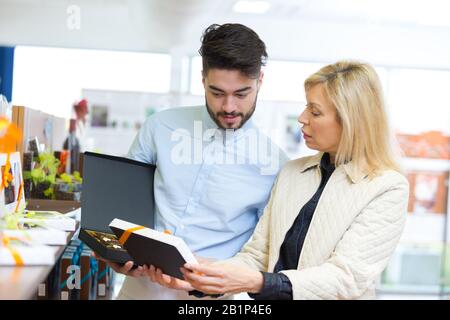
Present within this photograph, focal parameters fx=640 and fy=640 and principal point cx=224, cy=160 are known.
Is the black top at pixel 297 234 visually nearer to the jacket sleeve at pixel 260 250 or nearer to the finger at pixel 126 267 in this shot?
the jacket sleeve at pixel 260 250

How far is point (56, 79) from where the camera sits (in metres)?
4.54

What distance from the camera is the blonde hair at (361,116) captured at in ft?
4.38

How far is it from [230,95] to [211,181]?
0.25 m

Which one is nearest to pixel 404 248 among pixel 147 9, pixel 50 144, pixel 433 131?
pixel 433 131

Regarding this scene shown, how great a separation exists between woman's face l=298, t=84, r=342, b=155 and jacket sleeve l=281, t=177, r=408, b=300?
159 mm

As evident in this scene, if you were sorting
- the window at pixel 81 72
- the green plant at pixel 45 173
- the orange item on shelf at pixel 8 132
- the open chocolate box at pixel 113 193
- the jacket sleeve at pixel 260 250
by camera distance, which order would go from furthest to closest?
1. the window at pixel 81 72
2. the green plant at pixel 45 173
3. the open chocolate box at pixel 113 193
4. the jacket sleeve at pixel 260 250
5. the orange item on shelf at pixel 8 132

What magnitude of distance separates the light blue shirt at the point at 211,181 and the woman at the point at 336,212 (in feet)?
0.72

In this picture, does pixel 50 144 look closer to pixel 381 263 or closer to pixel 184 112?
pixel 184 112

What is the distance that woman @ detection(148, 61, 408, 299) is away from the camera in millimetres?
1276

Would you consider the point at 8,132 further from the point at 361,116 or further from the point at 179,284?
the point at 361,116

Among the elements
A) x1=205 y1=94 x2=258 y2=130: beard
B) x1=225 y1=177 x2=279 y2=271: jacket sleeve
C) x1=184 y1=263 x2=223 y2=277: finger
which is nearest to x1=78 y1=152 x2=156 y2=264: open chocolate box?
x1=205 y1=94 x2=258 y2=130: beard

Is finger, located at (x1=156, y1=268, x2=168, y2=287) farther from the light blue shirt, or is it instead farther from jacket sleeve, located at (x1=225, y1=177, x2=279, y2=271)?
the light blue shirt

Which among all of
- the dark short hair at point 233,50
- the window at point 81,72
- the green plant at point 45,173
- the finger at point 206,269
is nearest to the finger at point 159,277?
the finger at point 206,269
